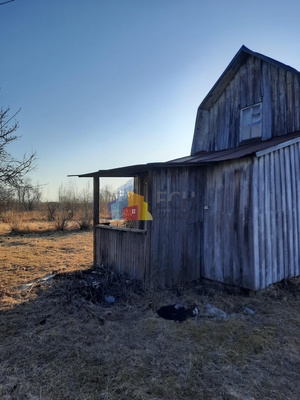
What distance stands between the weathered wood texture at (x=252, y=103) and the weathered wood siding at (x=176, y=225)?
7.30ft

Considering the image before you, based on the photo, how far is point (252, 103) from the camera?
7.18m

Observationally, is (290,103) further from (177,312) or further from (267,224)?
(177,312)

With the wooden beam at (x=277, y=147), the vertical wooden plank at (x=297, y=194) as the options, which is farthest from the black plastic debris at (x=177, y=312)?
the wooden beam at (x=277, y=147)

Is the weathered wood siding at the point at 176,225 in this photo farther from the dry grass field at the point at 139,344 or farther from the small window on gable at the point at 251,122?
the small window on gable at the point at 251,122

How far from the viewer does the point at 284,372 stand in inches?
119

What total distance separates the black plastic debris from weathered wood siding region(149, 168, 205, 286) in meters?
→ 0.95

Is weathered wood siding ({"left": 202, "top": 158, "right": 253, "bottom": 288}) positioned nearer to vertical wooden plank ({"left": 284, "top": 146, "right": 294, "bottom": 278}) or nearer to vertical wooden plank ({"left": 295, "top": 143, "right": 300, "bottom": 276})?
vertical wooden plank ({"left": 284, "top": 146, "right": 294, "bottom": 278})

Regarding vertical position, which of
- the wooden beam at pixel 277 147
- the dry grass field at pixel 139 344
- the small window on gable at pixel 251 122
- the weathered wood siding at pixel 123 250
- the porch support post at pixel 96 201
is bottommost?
the dry grass field at pixel 139 344

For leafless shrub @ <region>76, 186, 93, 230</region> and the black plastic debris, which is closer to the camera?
the black plastic debris

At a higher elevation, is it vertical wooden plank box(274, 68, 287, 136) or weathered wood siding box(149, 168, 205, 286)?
vertical wooden plank box(274, 68, 287, 136)

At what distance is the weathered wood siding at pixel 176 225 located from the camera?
5.71 meters

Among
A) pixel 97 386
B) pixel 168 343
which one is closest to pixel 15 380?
pixel 97 386

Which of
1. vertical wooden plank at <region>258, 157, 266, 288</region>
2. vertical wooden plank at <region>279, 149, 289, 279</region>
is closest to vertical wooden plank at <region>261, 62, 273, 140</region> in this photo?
vertical wooden plank at <region>279, 149, 289, 279</region>

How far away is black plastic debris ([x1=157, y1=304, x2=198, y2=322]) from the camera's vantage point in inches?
176
